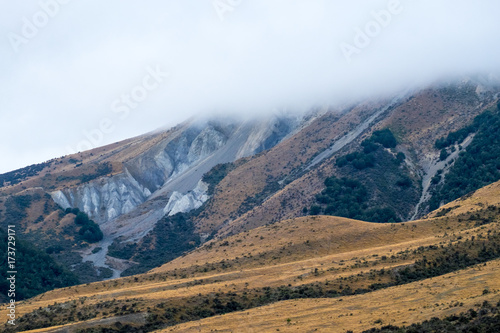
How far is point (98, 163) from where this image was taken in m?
170

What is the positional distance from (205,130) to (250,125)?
15431mm

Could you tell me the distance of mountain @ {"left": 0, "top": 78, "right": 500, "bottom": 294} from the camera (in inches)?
3875

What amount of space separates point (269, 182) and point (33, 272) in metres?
53.8

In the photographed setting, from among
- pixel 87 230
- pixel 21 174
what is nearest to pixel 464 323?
pixel 87 230

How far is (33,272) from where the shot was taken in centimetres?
9062

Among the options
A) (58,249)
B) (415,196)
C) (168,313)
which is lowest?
(415,196)

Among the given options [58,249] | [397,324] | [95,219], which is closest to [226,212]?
[58,249]

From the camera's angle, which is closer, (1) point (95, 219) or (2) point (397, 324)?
(2) point (397, 324)

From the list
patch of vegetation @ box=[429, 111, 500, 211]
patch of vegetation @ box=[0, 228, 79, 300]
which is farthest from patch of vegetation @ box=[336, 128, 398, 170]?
patch of vegetation @ box=[0, 228, 79, 300]

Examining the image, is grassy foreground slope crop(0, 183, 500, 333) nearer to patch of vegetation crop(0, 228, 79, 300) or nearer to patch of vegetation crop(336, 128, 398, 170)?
patch of vegetation crop(0, 228, 79, 300)

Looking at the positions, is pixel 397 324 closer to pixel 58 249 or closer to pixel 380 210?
pixel 380 210

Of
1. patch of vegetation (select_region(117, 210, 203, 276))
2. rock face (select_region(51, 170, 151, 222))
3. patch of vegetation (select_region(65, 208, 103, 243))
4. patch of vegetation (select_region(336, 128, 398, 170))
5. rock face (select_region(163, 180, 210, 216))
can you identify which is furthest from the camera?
rock face (select_region(51, 170, 151, 222))

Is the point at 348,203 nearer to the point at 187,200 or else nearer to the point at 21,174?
the point at 187,200

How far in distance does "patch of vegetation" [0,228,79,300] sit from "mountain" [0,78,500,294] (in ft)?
24.7
